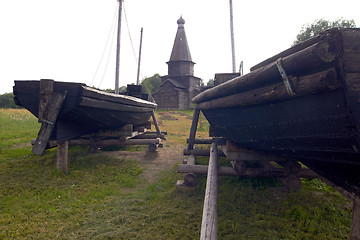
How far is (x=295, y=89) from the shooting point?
5.87 ft

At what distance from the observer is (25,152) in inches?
254

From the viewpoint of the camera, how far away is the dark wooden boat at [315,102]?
4.83 feet

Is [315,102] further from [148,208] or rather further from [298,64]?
[148,208]

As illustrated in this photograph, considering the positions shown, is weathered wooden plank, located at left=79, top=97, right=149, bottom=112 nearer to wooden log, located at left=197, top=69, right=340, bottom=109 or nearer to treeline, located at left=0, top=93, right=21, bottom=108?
wooden log, located at left=197, top=69, right=340, bottom=109

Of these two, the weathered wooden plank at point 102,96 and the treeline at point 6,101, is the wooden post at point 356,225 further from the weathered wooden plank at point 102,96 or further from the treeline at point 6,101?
the treeline at point 6,101

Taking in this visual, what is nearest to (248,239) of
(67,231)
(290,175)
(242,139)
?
(242,139)

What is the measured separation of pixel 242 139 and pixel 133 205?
78.7 inches

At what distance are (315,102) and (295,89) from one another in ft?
0.62

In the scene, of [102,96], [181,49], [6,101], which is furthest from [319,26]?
[6,101]

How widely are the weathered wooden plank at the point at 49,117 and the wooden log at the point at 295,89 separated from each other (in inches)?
132

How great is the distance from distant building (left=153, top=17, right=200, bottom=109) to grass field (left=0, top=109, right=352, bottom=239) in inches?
1062

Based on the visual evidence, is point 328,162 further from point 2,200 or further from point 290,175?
point 2,200

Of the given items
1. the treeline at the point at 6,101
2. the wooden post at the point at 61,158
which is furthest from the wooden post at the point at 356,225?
the treeline at the point at 6,101

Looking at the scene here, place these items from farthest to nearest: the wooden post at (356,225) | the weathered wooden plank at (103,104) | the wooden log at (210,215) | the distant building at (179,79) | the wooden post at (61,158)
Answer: the distant building at (179,79) → the wooden post at (61,158) → the weathered wooden plank at (103,104) → the wooden post at (356,225) → the wooden log at (210,215)
